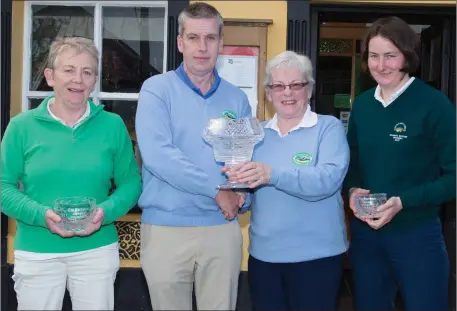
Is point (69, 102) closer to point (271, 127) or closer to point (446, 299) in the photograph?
point (271, 127)

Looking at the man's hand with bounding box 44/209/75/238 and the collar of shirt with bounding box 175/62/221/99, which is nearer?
the man's hand with bounding box 44/209/75/238

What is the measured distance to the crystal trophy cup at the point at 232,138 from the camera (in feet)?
8.05

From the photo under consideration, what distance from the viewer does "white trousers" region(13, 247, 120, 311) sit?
242 centimetres

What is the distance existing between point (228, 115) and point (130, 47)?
7.87 feet

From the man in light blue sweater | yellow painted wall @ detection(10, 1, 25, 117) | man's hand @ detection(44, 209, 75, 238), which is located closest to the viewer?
man's hand @ detection(44, 209, 75, 238)

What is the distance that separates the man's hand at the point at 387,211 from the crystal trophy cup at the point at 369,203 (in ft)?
0.09

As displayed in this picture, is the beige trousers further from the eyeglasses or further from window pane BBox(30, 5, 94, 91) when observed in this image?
window pane BBox(30, 5, 94, 91)

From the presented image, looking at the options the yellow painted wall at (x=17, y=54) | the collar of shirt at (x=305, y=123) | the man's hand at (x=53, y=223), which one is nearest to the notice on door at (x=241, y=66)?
the yellow painted wall at (x=17, y=54)

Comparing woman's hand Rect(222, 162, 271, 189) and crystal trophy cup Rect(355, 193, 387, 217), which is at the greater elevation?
woman's hand Rect(222, 162, 271, 189)

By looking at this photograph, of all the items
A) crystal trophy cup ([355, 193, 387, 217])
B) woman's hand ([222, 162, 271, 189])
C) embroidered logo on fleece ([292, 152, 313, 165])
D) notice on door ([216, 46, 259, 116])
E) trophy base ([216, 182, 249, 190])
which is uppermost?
notice on door ([216, 46, 259, 116])

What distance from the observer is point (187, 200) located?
2510 millimetres

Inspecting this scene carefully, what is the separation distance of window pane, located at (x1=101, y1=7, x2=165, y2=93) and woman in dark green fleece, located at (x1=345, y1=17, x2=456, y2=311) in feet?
7.87

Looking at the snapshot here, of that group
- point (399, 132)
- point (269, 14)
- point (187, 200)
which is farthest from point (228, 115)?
point (269, 14)

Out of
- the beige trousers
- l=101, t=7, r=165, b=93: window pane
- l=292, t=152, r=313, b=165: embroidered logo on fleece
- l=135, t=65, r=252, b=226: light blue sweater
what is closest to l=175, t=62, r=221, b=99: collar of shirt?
l=135, t=65, r=252, b=226: light blue sweater
